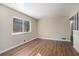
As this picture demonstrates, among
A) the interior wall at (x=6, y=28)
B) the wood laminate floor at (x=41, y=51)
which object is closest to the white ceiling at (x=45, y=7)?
the interior wall at (x=6, y=28)

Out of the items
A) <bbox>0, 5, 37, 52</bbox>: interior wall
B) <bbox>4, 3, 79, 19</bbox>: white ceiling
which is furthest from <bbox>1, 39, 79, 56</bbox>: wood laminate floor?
<bbox>4, 3, 79, 19</bbox>: white ceiling

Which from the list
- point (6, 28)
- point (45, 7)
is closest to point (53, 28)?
point (45, 7)

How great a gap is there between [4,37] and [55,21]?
443cm

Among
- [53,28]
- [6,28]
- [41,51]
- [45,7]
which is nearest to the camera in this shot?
[6,28]

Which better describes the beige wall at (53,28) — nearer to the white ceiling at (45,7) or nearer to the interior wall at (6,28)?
the white ceiling at (45,7)

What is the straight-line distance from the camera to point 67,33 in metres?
6.69

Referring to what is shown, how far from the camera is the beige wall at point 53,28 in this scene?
6.80 m

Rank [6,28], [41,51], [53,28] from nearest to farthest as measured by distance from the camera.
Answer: [6,28]
[41,51]
[53,28]

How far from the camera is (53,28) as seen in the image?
286 inches

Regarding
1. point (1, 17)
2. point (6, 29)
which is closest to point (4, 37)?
point (6, 29)

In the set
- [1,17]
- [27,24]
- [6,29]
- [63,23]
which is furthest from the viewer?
[63,23]

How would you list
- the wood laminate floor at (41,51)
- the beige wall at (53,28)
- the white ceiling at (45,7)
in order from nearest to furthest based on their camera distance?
1. the white ceiling at (45,7)
2. the wood laminate floor at (41,51)
3. the beige wall at (53,28)

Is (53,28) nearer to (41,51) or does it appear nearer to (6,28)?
(41,51)

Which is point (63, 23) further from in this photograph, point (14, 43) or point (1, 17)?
point (1, 17)
